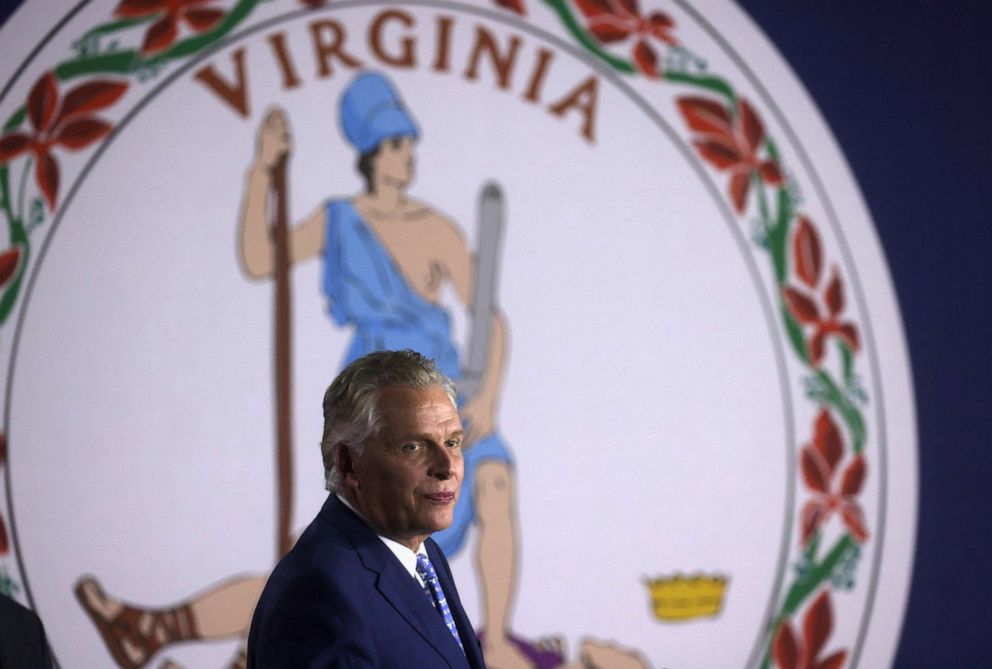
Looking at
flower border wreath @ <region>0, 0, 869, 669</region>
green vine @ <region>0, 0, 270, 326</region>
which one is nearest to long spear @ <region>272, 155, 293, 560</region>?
green vine @ <region>0, 0, 270, 326</region>

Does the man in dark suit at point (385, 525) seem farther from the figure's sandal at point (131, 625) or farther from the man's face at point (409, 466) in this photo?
the figure's sandal at point (131, 625)

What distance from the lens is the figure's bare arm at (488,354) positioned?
377cm

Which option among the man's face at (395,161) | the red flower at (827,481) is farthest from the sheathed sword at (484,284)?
the red flower at (827,481)

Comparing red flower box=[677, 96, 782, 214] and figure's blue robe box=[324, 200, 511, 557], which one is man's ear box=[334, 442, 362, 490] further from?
red flower box=[677, 96, 782, 214]

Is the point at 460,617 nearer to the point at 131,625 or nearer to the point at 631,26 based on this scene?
the point at 131,625

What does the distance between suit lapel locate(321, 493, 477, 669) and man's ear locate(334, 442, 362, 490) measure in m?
0.04

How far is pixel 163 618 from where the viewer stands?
3.57m

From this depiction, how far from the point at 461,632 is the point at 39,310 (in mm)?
1952

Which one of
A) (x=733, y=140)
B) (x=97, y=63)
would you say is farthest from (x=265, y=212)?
(x=733, y=140)

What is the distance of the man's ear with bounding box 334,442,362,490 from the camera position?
6.29 feet

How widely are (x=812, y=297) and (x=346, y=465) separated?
243 cm

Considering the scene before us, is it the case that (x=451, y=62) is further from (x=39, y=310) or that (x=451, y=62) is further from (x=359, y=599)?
(x=359, y=599)

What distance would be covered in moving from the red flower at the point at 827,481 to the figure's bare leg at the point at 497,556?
899 millimetres

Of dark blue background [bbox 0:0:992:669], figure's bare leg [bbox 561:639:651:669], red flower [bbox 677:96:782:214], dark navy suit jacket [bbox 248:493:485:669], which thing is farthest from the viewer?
dark blue background [bbox 0:0:992:669]
